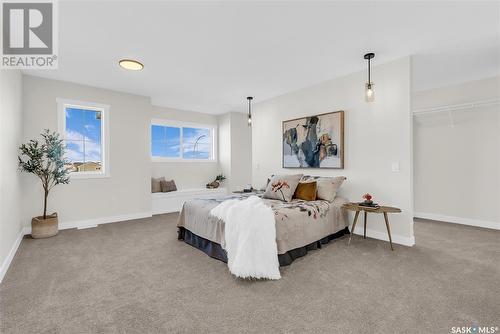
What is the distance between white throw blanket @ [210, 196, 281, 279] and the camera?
225 cm

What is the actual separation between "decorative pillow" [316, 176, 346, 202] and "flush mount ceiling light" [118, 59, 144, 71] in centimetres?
326

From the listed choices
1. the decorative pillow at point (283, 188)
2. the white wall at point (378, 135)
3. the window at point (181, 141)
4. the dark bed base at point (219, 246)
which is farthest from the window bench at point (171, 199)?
the white wall at point (378, 135)

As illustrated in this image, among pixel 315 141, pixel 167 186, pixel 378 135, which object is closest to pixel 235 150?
pixel 167 186

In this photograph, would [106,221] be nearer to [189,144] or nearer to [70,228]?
[70,228]

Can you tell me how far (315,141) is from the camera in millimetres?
4250

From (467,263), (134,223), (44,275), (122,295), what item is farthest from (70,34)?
(467,263)

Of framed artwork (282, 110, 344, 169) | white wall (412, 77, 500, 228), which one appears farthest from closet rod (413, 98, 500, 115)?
framed artwork (282, 110, 344, 169)

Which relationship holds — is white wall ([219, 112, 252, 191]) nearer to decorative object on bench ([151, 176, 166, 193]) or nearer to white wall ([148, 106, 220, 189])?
white wall ([148, 106, 220, 189])

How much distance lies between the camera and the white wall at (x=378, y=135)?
3215 mm

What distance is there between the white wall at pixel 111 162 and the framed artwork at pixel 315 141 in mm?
3094

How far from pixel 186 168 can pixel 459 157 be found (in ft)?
19.8

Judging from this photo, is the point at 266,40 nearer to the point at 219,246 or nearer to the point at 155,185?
the point at 219,246

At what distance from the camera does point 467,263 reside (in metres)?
2.62

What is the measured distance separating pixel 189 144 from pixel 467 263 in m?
6.02
